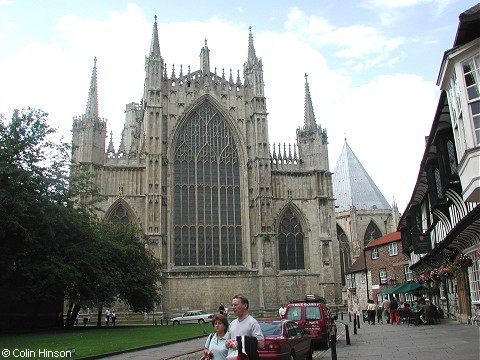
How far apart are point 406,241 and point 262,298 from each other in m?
12.6

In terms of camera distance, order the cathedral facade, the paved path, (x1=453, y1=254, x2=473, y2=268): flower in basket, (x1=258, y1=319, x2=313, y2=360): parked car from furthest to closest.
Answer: the cathedral facade < (x1=453, y1=254, x2=473, y2=268): flower in basket < the paved path < (x1=258, y1=319, x2=313, y2=360): parked car

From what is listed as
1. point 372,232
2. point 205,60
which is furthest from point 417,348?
point 372,232

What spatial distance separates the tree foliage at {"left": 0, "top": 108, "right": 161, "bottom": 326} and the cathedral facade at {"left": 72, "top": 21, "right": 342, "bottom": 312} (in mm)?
11273

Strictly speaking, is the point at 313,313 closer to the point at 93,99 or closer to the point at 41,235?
the point at 41,235

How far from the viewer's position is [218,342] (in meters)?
6.66

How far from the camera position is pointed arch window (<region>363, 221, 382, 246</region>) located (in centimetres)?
6525

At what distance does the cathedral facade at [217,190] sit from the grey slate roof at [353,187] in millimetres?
24883

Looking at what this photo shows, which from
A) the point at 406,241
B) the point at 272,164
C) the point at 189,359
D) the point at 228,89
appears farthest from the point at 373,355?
the point at 228,89

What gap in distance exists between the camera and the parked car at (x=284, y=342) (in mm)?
11656

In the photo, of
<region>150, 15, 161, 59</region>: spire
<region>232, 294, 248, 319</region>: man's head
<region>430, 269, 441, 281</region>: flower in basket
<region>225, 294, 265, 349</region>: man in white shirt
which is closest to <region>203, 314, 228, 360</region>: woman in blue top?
<region>225, 294, 265, 349</region>: man in white shirt

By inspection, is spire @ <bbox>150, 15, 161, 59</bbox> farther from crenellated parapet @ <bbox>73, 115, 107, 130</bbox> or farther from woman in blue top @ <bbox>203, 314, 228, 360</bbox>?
woman in blue top @ <bbox>203, 314, 228, 360</bbox>

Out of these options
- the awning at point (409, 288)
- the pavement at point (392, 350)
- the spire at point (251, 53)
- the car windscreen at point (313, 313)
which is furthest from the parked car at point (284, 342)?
the spire at point (251, 53)

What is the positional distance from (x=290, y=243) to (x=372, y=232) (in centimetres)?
2518

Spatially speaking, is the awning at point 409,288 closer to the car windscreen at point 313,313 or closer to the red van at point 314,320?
the red van at point 314,320
